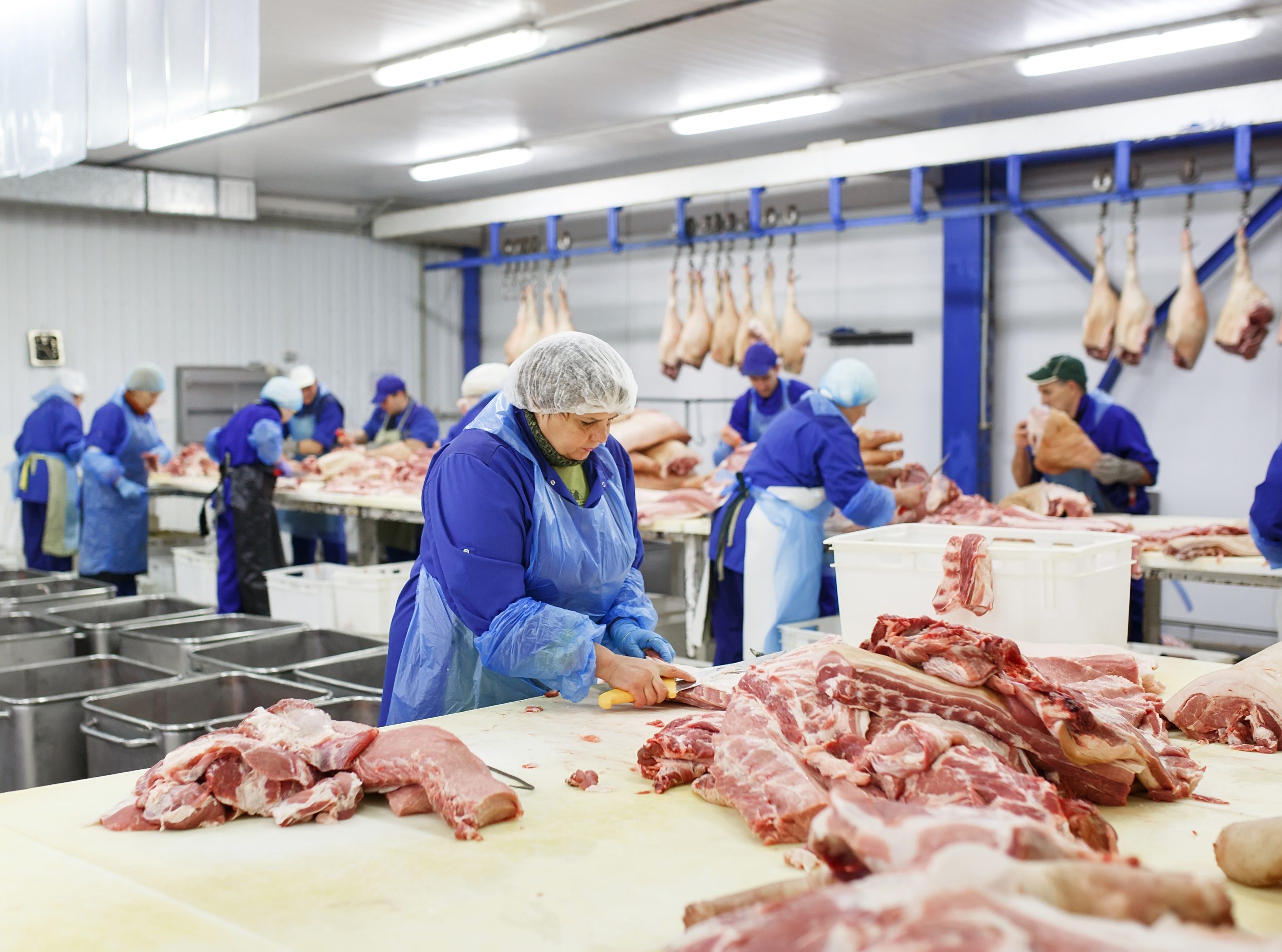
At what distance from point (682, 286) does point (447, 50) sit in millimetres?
5478

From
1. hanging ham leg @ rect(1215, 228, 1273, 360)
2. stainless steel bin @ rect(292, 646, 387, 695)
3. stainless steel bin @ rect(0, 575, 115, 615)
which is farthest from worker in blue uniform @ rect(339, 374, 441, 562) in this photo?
hanging ham leg @ rect(1215, 228, 1273, 360)

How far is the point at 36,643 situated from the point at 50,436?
5199mm

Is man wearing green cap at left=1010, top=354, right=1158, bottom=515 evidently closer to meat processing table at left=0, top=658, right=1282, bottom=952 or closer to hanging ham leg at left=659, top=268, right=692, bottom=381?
hanging ham leg at left=659, top=268, right=692, bottom=381

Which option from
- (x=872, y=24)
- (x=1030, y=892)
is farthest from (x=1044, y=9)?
(x=1030, y=892)

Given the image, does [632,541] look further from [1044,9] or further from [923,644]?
[1044,9]

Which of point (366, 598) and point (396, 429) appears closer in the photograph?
point (366, 598)

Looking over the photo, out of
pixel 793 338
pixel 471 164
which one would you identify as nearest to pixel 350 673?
pixel 793 338

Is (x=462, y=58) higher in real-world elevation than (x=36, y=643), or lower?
higher

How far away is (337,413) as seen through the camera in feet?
Result: 37.1

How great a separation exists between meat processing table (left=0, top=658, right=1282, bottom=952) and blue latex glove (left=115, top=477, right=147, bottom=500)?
7.40 meters

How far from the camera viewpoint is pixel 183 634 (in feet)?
17.7

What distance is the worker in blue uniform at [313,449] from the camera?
10.1 meters

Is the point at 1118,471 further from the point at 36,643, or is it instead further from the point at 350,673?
the point at 36,643

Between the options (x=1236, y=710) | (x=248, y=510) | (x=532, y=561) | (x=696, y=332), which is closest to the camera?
(x=1236, y=710)
